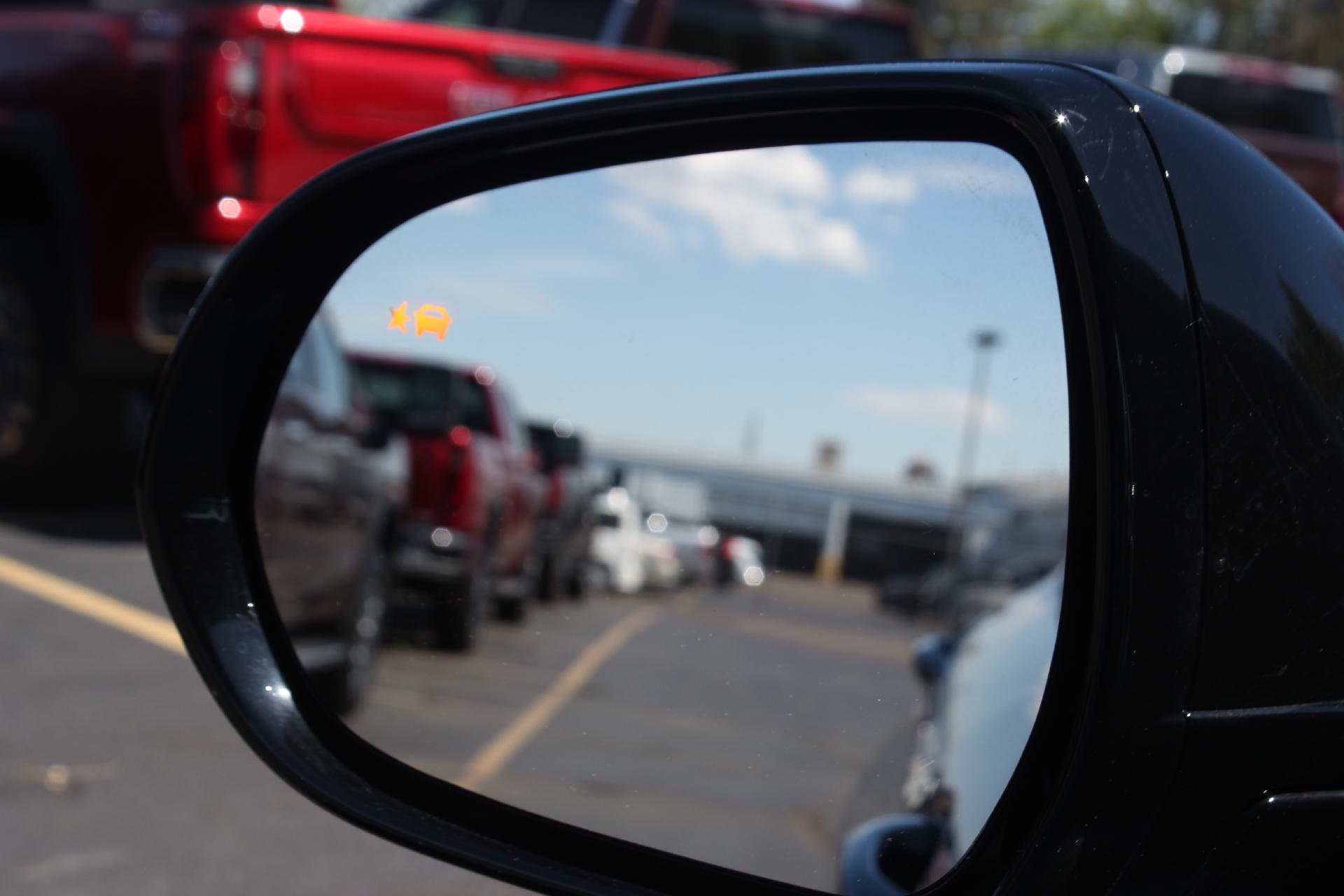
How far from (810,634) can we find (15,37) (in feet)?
22.4

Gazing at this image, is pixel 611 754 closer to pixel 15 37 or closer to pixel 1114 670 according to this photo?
pixel 1114 670

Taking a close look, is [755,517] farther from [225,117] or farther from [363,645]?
[225,117]

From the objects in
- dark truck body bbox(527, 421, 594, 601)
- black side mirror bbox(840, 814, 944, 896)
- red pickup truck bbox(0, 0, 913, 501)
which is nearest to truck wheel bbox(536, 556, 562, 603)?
dark truck body bbox(527, 421, 594, 601)

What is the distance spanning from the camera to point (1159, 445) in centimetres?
101

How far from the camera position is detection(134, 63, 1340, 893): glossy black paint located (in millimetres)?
1013

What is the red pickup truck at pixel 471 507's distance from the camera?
264 centimetres

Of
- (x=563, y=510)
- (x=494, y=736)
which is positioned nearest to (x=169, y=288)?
(x=494, y=736)

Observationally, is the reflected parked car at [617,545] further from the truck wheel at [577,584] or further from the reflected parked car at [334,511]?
the reflected parked car at [334,511]

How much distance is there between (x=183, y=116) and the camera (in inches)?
252

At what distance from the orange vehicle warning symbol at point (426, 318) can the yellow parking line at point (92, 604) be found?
4.94m

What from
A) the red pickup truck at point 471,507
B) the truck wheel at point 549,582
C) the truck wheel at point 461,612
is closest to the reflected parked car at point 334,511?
the red pickup truck at point 471,507

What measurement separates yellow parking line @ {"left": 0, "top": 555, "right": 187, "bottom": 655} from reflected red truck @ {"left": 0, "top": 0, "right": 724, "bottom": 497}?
955 millimetres

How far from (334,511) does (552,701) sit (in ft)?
7.92

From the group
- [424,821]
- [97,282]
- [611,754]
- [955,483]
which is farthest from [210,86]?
[424,821]
